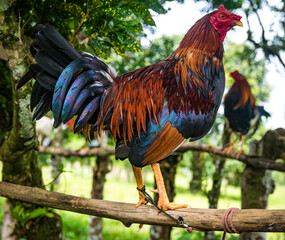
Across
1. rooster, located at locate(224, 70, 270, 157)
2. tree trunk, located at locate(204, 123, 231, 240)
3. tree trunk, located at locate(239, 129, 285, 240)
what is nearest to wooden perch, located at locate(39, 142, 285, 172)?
tree trunk, located at locate(239, 129, 285, 240)

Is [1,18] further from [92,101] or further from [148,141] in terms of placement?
[148,141]

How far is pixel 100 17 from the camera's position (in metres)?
2.09

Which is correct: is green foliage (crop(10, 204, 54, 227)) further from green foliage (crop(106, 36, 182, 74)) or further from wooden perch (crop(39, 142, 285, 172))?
green foliage (crop(106, 36, 182, 74))

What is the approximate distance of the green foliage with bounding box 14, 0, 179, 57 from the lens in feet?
6.32

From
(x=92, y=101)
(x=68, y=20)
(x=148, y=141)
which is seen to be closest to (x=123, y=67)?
(x=68, y=20)

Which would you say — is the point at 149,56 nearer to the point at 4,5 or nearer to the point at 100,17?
the point at 100,17

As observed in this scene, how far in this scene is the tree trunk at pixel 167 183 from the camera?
11.1 ft

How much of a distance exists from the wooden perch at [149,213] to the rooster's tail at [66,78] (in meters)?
0.52

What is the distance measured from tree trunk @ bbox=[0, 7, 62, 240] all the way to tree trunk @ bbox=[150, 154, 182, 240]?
1136 millimetres

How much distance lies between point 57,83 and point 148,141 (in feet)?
1.92

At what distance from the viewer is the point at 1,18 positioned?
6.89ft

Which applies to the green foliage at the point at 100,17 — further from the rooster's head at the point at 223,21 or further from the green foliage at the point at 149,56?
the green foliage at the point at 149,56

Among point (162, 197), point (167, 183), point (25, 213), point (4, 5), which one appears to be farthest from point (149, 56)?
point (162, 197)

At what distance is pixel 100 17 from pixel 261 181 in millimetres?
2626
